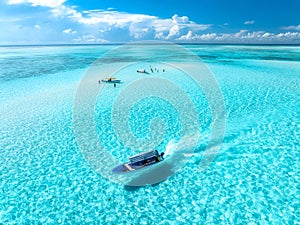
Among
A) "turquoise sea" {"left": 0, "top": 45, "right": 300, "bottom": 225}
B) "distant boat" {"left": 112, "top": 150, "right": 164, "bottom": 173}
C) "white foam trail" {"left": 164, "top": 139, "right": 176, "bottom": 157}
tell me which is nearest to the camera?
"turquoise sea" {"left": 0, "top": 45, "right": 300, "bottom": 225}

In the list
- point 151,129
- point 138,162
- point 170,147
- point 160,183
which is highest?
point 151,129

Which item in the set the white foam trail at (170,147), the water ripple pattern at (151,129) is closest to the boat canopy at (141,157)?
the water ripple pattern at (151,129)

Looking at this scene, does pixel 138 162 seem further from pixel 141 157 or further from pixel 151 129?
pixel 151 129

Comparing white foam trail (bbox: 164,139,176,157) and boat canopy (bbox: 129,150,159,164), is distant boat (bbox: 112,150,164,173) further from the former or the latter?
white foam trail (bbox: 164,139,176,157)

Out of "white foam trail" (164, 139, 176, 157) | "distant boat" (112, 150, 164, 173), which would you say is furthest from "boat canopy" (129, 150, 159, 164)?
"white foam trail" (164, 139, 176, 157)

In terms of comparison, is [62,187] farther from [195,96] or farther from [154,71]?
[154,71]

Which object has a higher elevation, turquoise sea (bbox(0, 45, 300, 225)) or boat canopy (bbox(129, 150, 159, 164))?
boat canopy (bbox(129, 150, 159, 164))

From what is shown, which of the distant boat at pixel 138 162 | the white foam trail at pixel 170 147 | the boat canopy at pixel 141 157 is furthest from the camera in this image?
the white foam trail at pixel 170 147

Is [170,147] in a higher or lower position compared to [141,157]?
lower

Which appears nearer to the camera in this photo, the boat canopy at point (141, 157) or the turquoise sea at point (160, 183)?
the turquoise sea at point (160, 183)

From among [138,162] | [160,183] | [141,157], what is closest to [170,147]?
[141,157]

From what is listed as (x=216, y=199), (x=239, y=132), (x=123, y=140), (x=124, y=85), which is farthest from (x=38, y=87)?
(x=216, y=199)

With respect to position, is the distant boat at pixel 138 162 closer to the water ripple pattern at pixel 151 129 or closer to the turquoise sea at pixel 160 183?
the water ripple pattern at pixel 151 129
